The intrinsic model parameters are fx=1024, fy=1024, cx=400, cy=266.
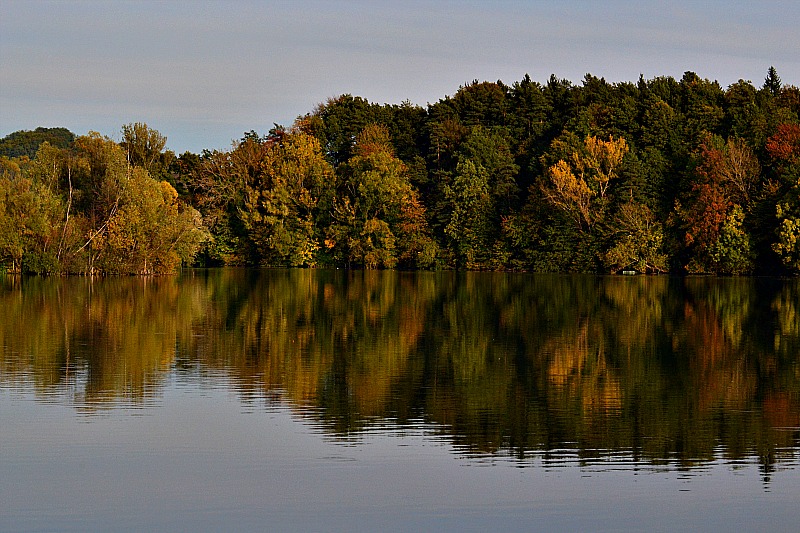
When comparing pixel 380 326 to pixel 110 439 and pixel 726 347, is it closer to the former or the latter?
pixel 726 347

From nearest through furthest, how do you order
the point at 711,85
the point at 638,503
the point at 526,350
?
the point at 638,503, the point at 526,350, the point at 711,85

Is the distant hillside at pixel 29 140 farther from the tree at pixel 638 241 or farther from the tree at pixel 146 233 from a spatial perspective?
the tree at pixel 638 241

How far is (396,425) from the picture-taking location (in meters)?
13.3

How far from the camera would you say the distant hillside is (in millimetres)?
120938

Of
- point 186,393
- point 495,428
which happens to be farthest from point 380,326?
point 495,428

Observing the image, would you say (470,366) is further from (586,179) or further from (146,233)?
(586,179)

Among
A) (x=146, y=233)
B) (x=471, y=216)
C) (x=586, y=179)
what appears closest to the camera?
(x=146, y=233)

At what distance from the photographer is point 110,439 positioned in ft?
40.4

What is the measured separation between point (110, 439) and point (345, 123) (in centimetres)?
7539

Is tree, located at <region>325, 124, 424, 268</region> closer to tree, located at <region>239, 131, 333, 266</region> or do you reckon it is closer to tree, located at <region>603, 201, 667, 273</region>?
tree, located at <region>239, 131, 333, 266</region>

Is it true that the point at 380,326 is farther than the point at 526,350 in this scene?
Yes

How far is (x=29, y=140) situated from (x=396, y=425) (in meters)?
125

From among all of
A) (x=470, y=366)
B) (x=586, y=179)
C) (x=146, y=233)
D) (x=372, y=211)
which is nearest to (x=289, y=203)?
(x=372, y=211)

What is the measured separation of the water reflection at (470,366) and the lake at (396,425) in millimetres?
67
